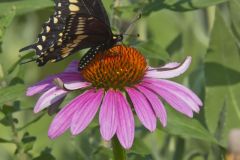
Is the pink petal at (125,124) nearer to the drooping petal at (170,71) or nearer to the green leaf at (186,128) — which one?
the drooping petal at (170,71)

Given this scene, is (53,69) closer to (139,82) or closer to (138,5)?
(138,5)

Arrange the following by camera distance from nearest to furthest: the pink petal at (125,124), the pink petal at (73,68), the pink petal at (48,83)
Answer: the pink petal at (125,124) < the pink petal at (48,83) < the pink petal at (73,68)

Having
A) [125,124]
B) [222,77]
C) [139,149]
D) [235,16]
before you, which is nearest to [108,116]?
[125,124]

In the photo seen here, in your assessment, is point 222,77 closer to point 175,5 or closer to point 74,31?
point 175,5

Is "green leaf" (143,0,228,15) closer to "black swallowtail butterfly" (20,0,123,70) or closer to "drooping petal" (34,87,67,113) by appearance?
"black swallowtail butterfly" (20,0,123,70)

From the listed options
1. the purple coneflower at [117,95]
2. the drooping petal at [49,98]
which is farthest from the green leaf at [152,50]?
the drooping petal at [49,98]

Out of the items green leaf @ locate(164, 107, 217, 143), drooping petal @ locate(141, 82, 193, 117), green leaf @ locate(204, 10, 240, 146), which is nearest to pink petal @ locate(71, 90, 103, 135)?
drooping petal @ locate(141, 82, 193, 117)
